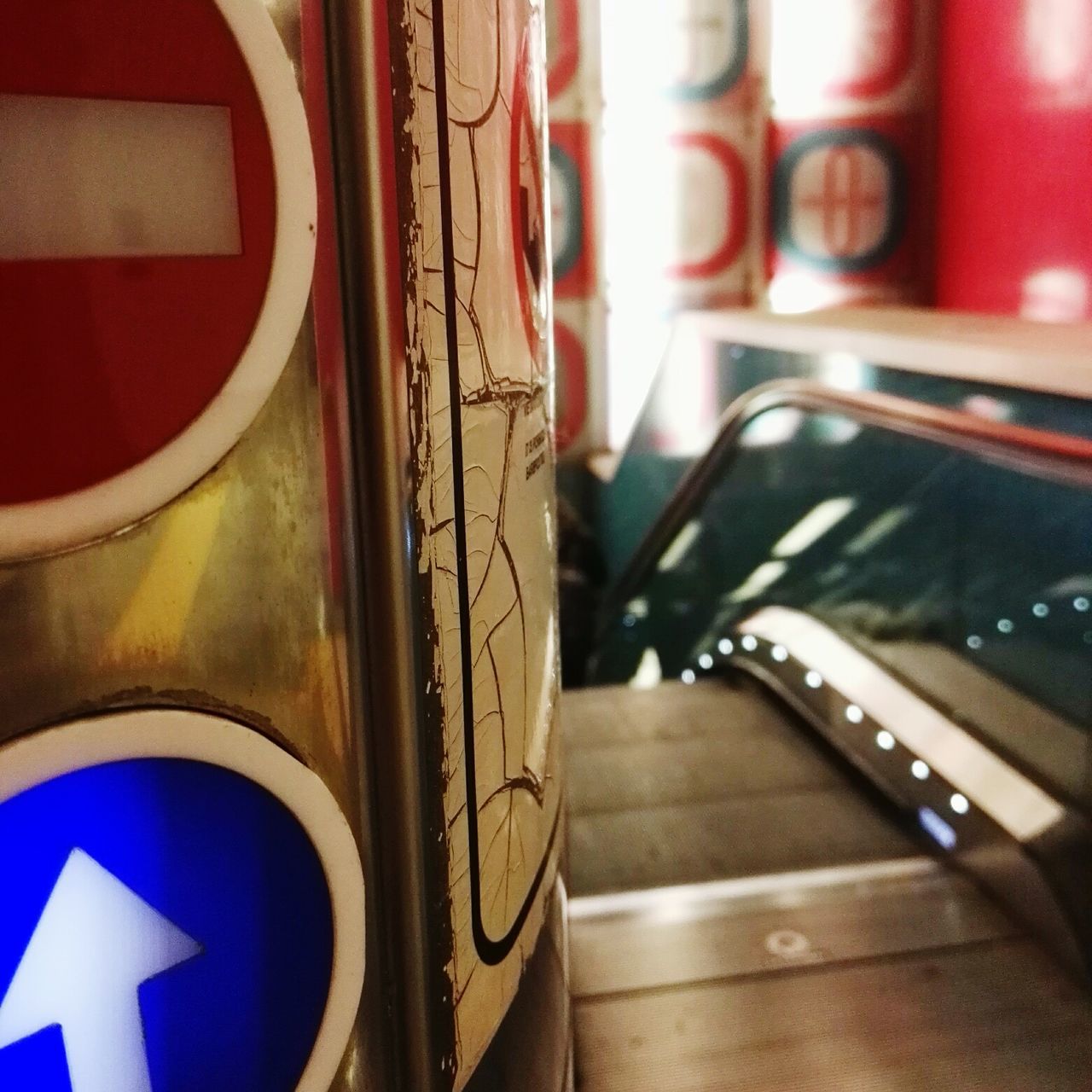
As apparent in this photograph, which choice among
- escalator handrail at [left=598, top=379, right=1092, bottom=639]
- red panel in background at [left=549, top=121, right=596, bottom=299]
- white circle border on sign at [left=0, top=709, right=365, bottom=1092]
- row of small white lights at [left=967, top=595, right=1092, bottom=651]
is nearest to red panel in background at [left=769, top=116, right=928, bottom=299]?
red panel in background at [left=549, top=121, right=596, bottom=299]

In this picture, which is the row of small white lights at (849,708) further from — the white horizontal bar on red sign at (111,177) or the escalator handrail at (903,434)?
the white horizontal bar on red sign at (111,177)

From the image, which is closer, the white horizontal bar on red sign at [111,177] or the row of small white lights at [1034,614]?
the white horizontal bar on red sign at [111,177]

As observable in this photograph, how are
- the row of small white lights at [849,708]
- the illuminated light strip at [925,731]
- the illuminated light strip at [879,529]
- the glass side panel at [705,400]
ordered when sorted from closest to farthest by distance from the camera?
the illuminated light strip at [925,731] → the row of small white lights at [849,708] → the glass side panel at [705,400] → the illuminated light strip at [879,529]

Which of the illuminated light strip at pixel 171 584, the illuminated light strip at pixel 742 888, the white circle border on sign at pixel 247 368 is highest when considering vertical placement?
the white circle border on sign at pixel 247 368

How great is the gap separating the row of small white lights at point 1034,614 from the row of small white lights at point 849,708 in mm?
416

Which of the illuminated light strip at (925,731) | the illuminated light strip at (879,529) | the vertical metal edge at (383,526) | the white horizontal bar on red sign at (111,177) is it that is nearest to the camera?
the white horizontal bar on red sign at (111,177)

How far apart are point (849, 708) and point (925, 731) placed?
→ 0.30 metres

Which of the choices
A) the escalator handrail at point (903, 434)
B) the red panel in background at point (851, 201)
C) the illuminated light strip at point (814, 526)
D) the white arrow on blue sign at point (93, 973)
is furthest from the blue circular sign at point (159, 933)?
the red panel in background at point (851, 201)

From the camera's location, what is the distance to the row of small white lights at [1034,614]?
7.75ft

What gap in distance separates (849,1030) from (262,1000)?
1.29 meters

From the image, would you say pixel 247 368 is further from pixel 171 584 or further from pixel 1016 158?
pixel 1016 158

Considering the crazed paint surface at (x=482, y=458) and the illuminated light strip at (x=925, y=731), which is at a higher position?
the crazed paint surface at (x=482, y=458)

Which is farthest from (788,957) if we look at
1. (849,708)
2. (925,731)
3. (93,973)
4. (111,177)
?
(111,177)

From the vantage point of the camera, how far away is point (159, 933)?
688 millimetres
